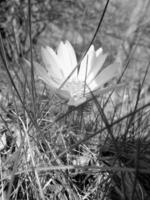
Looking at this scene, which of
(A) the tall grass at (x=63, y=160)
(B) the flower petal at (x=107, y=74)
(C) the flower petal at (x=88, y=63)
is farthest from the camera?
(C) the flower petal at (x=88, y=63)

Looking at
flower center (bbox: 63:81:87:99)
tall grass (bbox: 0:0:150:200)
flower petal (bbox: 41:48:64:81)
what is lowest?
tall grass (bbox: 0:0:150:200)

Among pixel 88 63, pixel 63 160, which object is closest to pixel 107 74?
pixel 88 63

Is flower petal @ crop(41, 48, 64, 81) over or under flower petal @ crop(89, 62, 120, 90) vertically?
over

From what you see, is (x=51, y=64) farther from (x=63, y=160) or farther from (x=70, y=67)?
(x=63, y=160)

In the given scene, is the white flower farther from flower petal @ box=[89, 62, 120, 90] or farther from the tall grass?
the tall grass

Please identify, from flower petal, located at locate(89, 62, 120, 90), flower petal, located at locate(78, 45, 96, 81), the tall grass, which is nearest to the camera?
the tall grass

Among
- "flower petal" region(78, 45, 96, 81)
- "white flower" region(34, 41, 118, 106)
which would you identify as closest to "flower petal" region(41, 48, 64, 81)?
"white flower" region(34, 41, 118, 106)

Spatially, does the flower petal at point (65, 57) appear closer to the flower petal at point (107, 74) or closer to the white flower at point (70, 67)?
the white flower at point (70, 67)

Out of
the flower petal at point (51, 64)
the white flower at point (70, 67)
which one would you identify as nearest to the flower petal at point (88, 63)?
the white flower at point (70, 67)

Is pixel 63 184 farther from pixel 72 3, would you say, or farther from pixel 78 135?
pixel 72 3

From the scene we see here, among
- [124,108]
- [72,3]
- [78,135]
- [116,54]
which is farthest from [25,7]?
[78,135]
